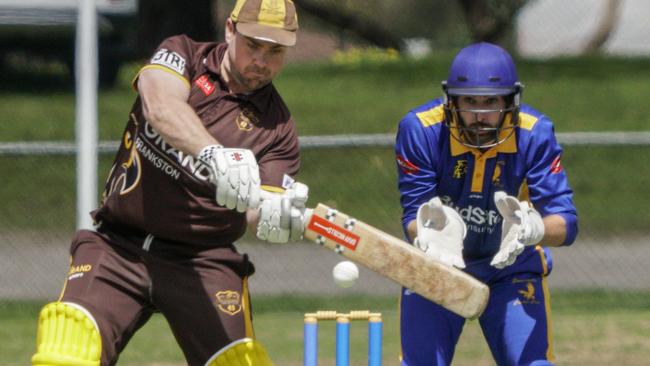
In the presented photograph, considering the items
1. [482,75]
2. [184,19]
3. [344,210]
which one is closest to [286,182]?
[482,75]

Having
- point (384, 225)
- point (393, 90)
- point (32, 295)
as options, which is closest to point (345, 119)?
point (393, 90)

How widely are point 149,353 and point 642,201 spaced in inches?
228

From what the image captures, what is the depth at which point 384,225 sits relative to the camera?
37.9 ft

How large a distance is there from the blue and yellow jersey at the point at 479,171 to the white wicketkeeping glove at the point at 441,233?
0.83ft

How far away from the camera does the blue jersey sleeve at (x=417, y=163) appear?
541 cm

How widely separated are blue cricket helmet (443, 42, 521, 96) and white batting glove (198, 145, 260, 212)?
1011 millimetres

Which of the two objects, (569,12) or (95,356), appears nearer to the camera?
(95,356)

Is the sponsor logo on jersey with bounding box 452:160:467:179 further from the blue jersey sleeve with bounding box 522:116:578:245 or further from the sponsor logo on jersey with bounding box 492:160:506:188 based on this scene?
the blue jersey sleeve with bounding box 522:116:578:245

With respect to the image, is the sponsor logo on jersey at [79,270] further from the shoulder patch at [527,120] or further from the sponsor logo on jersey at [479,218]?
the shoulder patch at [527,120]

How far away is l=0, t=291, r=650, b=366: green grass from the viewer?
8047 mm

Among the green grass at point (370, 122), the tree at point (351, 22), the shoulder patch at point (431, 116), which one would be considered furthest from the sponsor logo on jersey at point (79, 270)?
the tree at point (351, 22)

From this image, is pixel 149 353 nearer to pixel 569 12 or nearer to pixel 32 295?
pixel 32 295

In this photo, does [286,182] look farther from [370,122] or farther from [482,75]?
[370,122]

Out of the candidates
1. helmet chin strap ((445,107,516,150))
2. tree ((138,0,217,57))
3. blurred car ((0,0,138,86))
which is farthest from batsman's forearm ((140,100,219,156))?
blurred car ((0,0,138,86))
